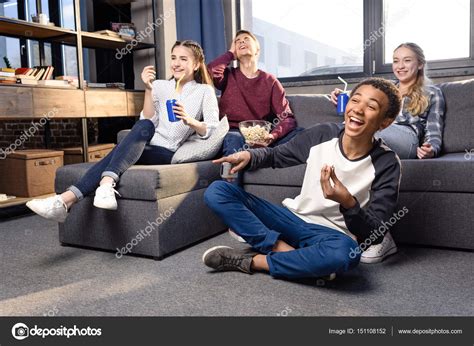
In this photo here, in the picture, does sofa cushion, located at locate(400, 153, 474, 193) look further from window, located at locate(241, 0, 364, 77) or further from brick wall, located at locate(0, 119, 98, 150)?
brick wall, located at locate(0, 119, 98, 150)

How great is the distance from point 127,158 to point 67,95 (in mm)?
1364

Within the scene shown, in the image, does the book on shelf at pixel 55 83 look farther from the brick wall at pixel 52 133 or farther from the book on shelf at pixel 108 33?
the brick wall at pixel 52 133

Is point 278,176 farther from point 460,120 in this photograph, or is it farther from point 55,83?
point 55,83

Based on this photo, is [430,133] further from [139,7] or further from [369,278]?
[139,7]

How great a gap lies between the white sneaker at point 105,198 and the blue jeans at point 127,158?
0.08 metres

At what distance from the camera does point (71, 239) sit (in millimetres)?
2264

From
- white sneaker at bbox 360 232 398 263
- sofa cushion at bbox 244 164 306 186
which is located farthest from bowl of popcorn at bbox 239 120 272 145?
white sneaker at bbox 360 232 398 263

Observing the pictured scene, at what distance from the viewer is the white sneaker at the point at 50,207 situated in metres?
1.92

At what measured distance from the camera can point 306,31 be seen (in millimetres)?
3938

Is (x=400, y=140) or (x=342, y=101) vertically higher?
(x=342, y=101)

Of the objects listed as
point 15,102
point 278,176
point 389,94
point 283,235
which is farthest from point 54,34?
point 389,94

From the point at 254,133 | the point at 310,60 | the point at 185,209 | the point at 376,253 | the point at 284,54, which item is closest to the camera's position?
the point at 376,253

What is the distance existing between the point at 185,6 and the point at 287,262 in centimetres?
298

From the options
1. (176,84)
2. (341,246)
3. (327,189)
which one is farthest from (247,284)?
(176,84)
